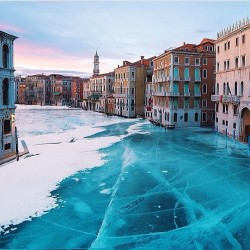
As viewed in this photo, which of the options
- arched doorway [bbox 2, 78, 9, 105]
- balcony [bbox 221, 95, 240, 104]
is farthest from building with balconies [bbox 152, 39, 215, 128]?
arched doorway [bbox 2, 78, 9, 105]

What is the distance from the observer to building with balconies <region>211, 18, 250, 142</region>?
1337 inches

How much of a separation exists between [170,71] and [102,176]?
3158 centimetres

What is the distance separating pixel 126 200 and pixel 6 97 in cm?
1369

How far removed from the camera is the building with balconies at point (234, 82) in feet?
111

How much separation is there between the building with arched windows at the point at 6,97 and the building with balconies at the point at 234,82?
23165mm

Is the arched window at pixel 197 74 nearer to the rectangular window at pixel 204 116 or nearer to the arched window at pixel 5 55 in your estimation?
the rectangular window at pixel 204 116

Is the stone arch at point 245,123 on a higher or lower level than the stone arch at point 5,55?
lower

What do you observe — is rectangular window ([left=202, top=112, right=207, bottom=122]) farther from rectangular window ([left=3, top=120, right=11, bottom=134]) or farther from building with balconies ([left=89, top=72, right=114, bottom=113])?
building with balconies ([left=89, top=72, right=114, bottom=113])

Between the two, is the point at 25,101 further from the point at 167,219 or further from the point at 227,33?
the point at 167,219

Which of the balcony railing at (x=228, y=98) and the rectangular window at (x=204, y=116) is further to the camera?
the rectangular window at (x=204, y=116)

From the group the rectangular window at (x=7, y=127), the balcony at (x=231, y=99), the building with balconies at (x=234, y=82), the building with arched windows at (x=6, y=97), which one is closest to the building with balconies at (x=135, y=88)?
the building with balconies at (x=234, y=82)

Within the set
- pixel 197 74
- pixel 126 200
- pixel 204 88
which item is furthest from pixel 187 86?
pixel 126 200

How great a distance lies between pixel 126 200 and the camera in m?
15.9

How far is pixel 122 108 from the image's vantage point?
7512 centimetres
